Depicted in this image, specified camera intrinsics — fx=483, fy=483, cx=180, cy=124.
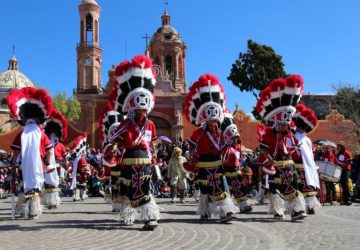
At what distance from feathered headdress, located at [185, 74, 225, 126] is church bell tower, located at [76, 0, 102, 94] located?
41690 mm

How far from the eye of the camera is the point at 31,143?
928 centimetres

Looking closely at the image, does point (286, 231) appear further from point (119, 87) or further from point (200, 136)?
point (119, 87)

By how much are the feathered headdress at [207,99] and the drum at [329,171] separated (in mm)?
4725

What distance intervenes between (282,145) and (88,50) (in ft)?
144

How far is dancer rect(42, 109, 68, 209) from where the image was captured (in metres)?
11.7

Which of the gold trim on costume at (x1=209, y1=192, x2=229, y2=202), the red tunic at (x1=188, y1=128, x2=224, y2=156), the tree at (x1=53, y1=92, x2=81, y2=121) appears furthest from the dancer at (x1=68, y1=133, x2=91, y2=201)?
the tree at (x1=53, y1=92, x2=81, y2=121)

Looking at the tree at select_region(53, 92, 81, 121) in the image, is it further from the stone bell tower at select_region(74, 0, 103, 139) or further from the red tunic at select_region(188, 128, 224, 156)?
the red tunic at select_region(188, 128, 224, 156)

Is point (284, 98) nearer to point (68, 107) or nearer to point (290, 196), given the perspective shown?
point (290, 196)

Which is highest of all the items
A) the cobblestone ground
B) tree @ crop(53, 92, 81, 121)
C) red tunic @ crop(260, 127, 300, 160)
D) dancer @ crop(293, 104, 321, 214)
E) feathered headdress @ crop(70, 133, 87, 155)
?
tree @ crop(53, 92, 81, 121)

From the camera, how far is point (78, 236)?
6.86m

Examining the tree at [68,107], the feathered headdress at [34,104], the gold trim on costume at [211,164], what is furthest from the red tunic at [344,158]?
the tree at [68,107]

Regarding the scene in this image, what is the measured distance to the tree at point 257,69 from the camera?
52.1 m

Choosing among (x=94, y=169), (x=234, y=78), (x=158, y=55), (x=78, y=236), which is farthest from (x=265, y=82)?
(x=78, y=236)

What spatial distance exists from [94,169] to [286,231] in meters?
13.5
